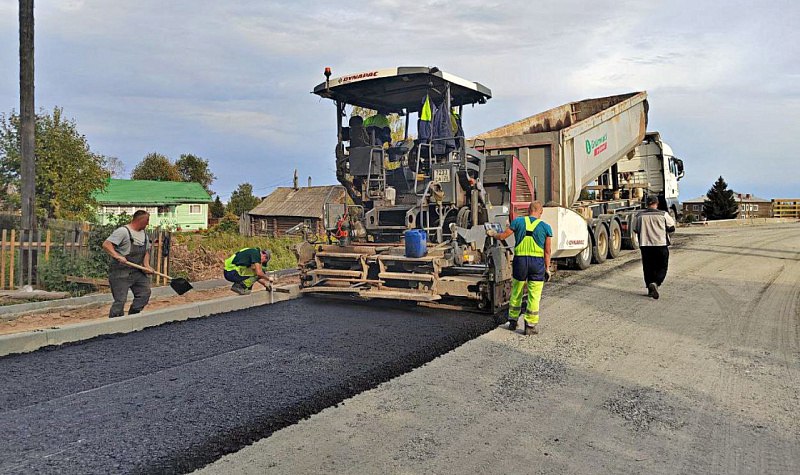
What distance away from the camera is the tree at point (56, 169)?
14906 millimetres

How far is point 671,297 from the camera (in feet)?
26.7

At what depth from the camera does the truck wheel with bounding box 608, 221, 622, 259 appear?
→ 42.2 feet

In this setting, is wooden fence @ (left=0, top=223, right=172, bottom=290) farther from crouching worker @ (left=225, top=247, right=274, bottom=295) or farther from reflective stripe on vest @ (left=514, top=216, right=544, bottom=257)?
reflective stripe on vest @ (left=514, top=216, right=544, bottom=257)

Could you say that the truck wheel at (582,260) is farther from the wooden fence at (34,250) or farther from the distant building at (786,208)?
the distant building at (786,208)

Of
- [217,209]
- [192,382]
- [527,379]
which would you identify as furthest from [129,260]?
[217,209]

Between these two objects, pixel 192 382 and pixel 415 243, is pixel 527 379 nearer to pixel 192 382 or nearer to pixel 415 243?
pixel 192 382

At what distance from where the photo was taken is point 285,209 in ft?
126

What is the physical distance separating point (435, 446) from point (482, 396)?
931 mm

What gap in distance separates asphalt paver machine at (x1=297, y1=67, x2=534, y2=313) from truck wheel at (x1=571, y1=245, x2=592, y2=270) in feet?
9.60

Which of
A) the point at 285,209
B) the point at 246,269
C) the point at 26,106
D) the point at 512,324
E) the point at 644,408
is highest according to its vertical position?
the point at 26,106

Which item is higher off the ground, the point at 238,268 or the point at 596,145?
the point at 596,145

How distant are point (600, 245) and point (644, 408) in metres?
8.85

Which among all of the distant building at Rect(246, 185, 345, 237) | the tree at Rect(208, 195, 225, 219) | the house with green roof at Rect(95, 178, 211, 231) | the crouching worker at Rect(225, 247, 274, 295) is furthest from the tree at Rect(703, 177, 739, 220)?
the crouching worker at Rect(225, 247, 274, 295)

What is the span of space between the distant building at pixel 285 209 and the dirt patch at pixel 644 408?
32.6 meters
